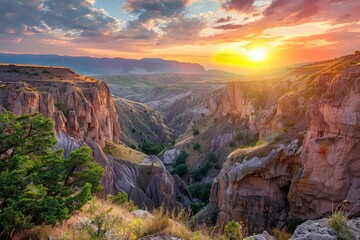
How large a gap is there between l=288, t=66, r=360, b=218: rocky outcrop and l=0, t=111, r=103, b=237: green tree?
60.0 feet

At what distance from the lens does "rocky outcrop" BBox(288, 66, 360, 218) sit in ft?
67.1

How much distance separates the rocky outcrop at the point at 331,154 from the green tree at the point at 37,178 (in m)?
18.3

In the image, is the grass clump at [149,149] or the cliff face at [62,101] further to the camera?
the grass clump at [149,149]

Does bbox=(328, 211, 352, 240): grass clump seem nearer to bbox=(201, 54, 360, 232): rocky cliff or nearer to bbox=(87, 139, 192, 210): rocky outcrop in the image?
bbox=(201, 54, 360, 232): rocky cliff

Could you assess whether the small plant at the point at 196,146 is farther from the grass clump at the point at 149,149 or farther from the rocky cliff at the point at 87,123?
the rocky cliff at the point at 87,123

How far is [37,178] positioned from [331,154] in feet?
67.9

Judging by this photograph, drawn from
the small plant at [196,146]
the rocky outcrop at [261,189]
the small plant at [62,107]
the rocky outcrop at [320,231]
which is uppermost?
the rocky outcrop at [320,231]

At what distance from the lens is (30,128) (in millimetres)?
12812

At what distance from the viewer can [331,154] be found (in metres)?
21.5

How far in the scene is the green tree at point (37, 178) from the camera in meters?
8.42

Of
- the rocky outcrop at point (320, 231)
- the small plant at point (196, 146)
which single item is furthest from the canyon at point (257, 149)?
the rocky outcrop at point (320, 231)

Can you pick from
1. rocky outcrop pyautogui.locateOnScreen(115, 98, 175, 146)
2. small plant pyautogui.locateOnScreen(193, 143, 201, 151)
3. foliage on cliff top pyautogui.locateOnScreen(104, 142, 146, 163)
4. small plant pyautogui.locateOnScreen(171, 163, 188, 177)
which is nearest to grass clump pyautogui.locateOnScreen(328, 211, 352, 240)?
foliage on cliff top pyautogui.locateOnScreen(104, 142, 146, 163)

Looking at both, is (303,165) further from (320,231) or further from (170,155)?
(170,155)

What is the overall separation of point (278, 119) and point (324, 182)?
35.0 ft
